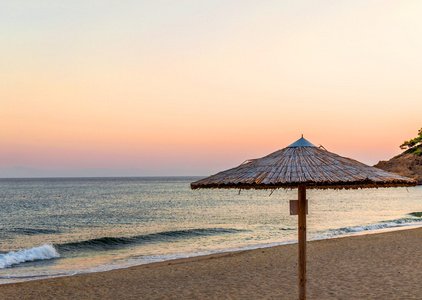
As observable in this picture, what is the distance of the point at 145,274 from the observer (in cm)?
1228

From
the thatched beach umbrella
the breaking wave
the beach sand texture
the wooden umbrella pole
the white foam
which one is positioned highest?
the thatched beach umbrella

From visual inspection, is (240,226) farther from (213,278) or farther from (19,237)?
(213,278)

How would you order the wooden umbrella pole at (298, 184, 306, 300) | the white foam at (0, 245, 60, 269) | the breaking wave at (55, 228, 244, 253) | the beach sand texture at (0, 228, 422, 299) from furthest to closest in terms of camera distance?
the breaking wave at (55, 228, 244, 253)
the white foam at (0, 245, 60, 269)
the beach sand texture at (0, 228, 422, 299)
the wooden umbrella pole at (298, 184, 306, 300)

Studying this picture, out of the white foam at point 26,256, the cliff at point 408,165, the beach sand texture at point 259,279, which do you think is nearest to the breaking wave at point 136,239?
Result: the white foam at point 26,256

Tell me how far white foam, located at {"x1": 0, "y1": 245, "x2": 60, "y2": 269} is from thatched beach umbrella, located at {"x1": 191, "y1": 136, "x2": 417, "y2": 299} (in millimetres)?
12948

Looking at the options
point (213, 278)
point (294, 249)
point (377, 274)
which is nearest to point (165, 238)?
point (294, 249)

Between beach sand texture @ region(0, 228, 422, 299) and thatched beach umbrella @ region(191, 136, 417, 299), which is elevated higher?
thatched beach umbrella @ region(191, 136, 417, 299)

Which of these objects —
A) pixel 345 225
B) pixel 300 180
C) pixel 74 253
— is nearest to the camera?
pixel 300 180

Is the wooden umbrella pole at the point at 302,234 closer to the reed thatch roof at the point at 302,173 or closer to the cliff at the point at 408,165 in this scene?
the reed thatch roof at the point at 302,173

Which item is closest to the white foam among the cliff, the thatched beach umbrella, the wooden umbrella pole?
the thatched beach umbrella

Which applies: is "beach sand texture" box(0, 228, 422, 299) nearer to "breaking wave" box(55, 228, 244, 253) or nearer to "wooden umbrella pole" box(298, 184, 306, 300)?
"wooden umbrella pole" box(298, 184, 306, 300)

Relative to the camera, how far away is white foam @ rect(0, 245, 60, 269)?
15.8 m

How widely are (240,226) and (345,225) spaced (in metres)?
7.43

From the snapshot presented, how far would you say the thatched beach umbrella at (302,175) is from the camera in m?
5.63
